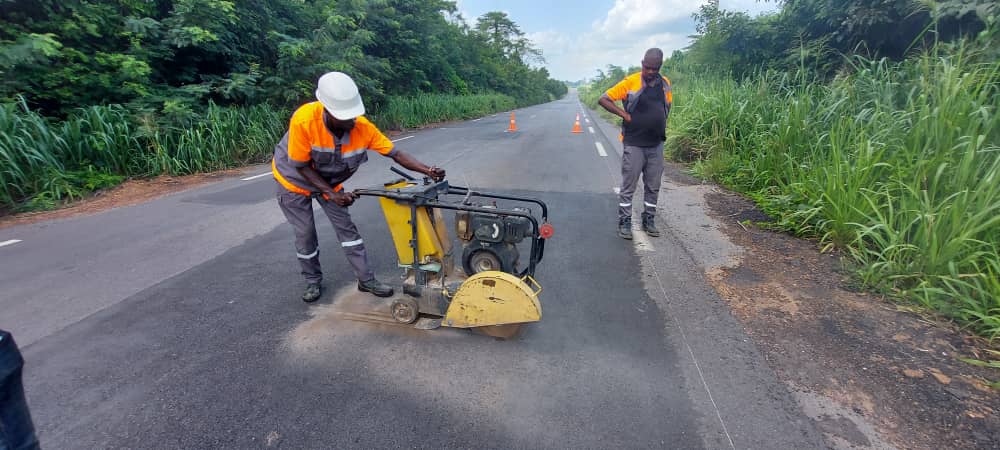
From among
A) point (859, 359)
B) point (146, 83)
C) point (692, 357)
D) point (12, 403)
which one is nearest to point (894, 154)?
point (859, 359)

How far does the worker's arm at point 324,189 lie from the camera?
2.90 meters

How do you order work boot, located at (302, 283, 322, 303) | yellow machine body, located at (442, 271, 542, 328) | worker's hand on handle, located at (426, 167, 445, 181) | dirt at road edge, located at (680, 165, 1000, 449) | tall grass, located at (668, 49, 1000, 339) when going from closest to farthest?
dirt at road edge, located at (680, 165, 1000, 449) < yellow machine body, located at (442, 271, 542, 328) < worker's hand on handle, located at (426, 167, 445, 181) < tall grass, located at (668, 49, 1000, 339) < work boot, located at (302, 283, 322, 303)

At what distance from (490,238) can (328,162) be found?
1182 millimetres

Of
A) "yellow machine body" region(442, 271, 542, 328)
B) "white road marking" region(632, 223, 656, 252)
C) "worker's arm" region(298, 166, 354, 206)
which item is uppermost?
"worker's arm" region(298, 166, 354, 206)

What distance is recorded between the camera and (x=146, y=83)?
8281 mm

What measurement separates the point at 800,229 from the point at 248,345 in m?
4.95

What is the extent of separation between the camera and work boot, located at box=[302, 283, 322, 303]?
3336mm

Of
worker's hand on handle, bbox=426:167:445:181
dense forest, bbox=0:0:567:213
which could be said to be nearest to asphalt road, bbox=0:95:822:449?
worker's hand on handle, bbox=426:167:445:181

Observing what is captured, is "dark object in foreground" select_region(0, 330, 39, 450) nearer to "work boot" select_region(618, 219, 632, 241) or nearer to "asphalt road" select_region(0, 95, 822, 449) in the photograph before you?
"asphalt road" select_region(0, 95, 822, 449)

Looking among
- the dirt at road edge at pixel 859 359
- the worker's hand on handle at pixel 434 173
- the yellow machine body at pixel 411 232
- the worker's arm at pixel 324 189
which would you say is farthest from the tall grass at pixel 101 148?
the dirt at road edge at pixel 859 359

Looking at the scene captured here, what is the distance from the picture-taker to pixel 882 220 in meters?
3.61

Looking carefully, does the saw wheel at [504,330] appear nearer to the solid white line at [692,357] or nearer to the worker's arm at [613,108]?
the solid white line at [692,357]

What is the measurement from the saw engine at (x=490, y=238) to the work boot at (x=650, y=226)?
2.21m

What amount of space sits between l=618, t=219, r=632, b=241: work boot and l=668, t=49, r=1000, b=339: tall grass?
1647 millimetres
